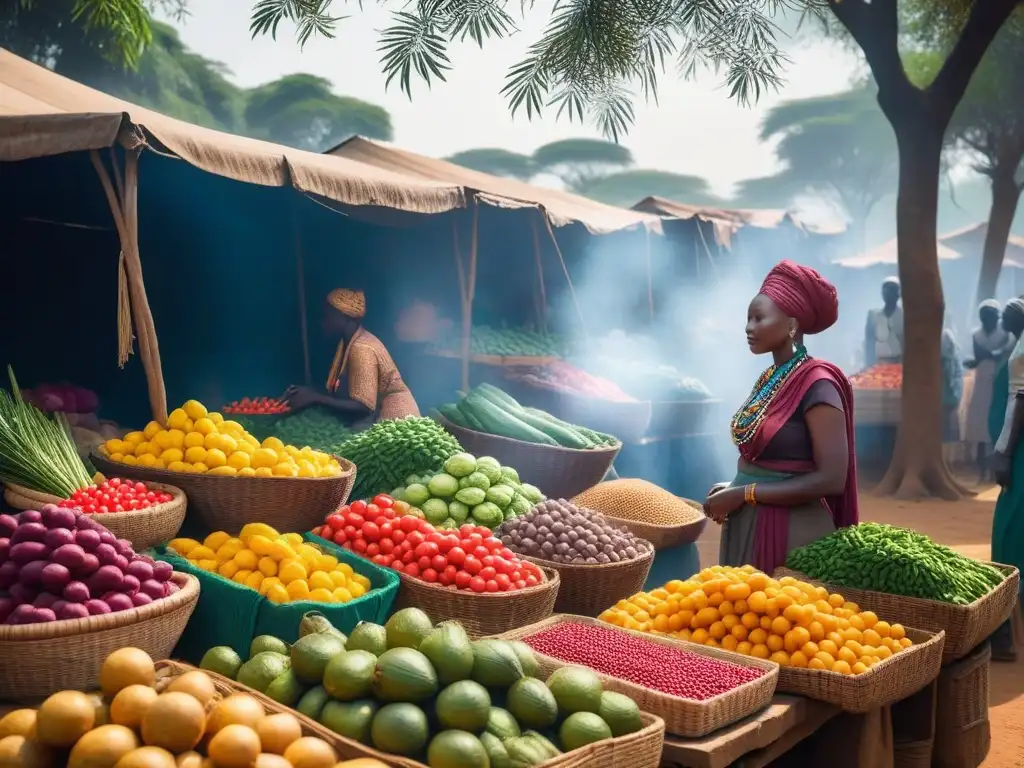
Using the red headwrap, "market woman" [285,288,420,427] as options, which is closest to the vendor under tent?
"market woman" [285,288,420,427]

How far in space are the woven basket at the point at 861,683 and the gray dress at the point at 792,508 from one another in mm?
797

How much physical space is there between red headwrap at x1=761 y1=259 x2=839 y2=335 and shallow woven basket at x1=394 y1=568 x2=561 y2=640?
1494mm

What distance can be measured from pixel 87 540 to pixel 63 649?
1.11ft

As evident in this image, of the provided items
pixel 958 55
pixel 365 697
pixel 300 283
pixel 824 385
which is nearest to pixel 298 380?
pixel 300 283

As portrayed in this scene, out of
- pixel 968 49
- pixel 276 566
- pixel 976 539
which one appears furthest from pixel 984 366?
pixel 276 566

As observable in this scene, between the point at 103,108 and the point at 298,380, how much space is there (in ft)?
10.8

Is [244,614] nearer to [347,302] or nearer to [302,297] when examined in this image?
[347,302]

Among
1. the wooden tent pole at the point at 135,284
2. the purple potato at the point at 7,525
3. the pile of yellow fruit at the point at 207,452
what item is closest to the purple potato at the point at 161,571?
the purple potato at the point at 7,525

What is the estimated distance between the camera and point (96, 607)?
2570 millimetres

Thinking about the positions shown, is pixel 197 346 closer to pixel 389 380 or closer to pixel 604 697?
pixel 389 380

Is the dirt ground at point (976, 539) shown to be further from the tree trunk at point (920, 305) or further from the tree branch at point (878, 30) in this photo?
the tree branch at point (878, 30)

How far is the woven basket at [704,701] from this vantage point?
8.30 ft

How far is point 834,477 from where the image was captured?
12.3 ft

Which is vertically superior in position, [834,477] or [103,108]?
[103,108]
